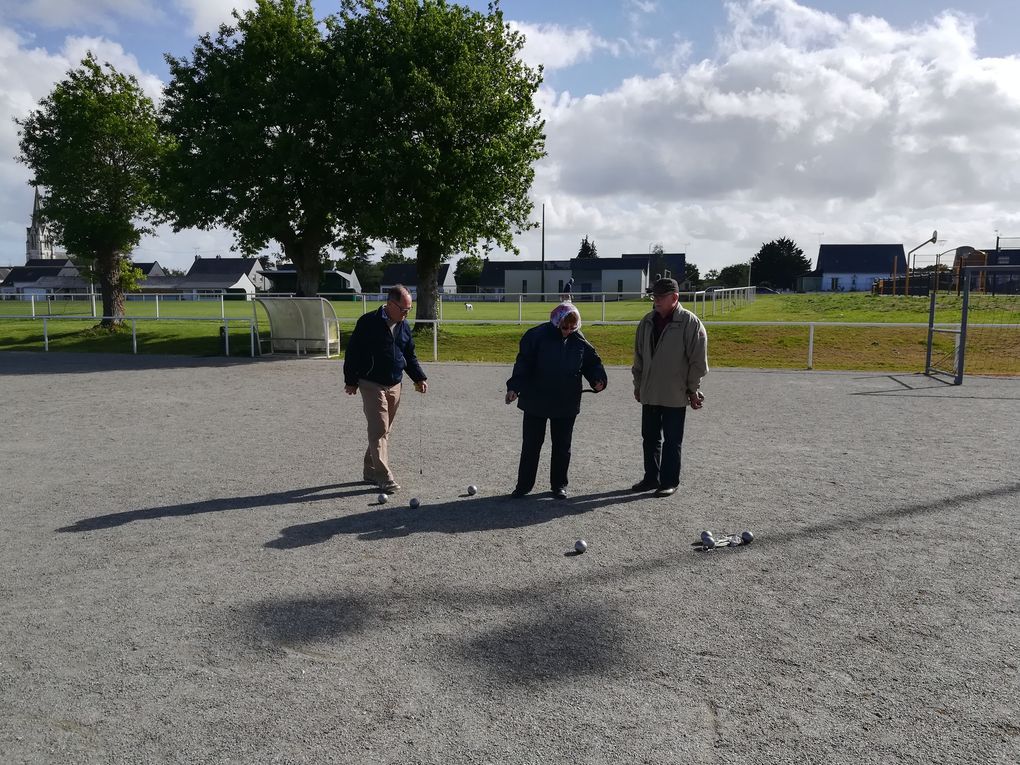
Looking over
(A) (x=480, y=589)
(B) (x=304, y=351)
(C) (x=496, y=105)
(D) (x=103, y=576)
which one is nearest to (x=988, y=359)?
(C) (x=496, y=105)

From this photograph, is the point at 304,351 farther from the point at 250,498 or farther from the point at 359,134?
the point at 250,498

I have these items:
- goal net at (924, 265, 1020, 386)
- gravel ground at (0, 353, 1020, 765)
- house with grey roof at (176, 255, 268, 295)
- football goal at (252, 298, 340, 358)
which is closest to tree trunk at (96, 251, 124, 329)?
football goal at (252, 298, 340, 358)

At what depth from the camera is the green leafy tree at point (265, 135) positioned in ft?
70.8

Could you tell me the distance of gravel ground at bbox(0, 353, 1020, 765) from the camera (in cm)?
313

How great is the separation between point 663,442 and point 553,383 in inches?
48.3

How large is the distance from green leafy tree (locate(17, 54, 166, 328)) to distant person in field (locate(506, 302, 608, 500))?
21.3 metres

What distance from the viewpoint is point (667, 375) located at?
21.7ft

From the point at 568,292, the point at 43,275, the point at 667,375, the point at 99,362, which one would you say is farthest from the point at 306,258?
the point at 43,275

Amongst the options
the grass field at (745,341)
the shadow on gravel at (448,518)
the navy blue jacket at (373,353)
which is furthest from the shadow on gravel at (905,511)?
the grass field at (745,341)

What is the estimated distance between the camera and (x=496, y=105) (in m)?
22.1

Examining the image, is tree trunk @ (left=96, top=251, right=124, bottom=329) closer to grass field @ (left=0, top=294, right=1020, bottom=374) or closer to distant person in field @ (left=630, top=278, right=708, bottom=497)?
grass field @ (left=0, top=294, right=1020, bottom=374)

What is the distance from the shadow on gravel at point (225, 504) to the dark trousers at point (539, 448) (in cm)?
141

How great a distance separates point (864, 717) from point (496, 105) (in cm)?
2129

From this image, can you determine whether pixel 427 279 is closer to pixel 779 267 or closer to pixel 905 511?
pixel 905 511
